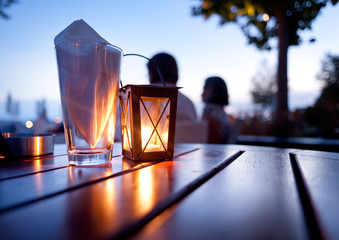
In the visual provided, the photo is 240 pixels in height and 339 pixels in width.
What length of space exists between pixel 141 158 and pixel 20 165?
0.32 metres

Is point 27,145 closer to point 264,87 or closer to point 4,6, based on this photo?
point 4,6

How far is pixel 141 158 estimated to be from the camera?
2.21 feet

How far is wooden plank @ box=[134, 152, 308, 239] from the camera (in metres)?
0.24

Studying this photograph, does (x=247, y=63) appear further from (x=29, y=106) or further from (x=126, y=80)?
(x=126, y=80)

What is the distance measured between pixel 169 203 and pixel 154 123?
436 mm

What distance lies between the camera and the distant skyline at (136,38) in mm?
1918

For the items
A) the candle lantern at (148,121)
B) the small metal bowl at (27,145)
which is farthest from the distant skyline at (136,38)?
the small metal bowl at (27,145)

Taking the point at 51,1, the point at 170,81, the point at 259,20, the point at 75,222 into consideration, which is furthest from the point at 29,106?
the point at 75,222

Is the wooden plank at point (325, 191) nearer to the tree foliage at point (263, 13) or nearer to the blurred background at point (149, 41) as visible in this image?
the blurred background at point (149, 41)

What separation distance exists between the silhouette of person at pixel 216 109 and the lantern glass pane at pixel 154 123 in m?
2.26

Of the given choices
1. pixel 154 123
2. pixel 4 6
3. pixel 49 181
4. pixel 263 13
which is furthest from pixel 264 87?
pixel 49 181

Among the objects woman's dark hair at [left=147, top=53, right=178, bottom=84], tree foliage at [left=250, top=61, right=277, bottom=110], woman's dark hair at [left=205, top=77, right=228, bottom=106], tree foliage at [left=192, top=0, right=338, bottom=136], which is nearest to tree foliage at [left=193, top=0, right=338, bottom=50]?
tree foliage at [left=192, top=0, right=338, bottom=136]

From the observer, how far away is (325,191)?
1.26 ft

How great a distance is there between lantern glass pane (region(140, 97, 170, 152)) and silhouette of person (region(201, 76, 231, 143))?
2259mm
